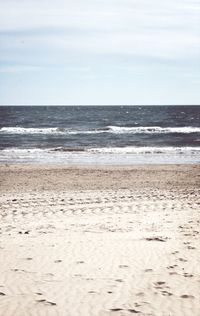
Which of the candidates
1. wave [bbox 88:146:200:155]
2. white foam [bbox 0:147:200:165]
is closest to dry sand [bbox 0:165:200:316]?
white foam [bbox 0:147:200:165]

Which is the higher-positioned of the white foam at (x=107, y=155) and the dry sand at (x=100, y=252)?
the white foam at (x=107, y=155)

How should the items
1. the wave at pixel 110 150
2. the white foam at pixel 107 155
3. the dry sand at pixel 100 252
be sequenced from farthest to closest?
1. the wave at pixel 110 150
2. the white foam at pixel 107 155
3. the dry sand at pixel 100 252

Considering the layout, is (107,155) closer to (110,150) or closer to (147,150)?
(110,150)

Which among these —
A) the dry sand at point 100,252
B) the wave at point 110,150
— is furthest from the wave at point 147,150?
the dry sand at point 100,252

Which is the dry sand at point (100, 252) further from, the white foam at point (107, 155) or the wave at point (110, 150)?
the wave at point (110, 150)

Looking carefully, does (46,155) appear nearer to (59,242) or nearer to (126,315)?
(59,242)

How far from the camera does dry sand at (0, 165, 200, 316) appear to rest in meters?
5.16

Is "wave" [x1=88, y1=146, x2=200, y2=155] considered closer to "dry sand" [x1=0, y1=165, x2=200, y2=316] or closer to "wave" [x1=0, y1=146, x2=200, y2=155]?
"wave" [x1=0, y1=146, x2=200, y2=155]

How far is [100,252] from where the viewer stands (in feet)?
23.2

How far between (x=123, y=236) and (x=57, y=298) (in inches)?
115

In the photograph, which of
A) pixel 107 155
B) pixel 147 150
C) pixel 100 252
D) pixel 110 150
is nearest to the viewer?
pixel 100 252

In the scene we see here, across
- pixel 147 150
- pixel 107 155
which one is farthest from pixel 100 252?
pixel 147 150

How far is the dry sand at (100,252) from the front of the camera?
16.9 ft

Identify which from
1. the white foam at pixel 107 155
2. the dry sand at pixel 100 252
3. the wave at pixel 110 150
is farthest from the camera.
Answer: the wave at pixel 110 150
